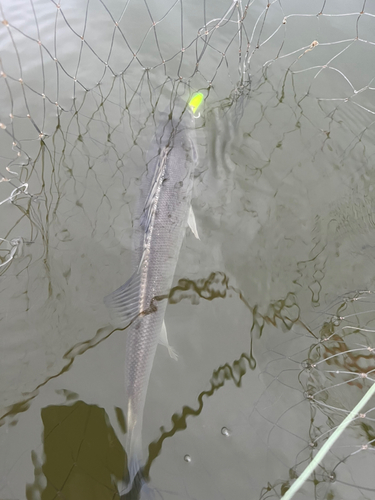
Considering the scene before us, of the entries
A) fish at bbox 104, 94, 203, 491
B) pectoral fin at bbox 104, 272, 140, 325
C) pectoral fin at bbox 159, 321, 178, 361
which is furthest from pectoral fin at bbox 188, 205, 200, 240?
pectoral fin at bbox 159, 321, 178, 361

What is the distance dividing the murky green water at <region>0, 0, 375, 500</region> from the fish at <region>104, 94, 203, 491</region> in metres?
0.14

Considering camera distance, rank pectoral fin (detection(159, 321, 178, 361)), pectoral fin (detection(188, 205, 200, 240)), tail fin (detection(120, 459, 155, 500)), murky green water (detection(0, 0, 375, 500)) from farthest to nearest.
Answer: pectoral fin (detection(188, 205, 200, 240)) < pectoral fin (detection(159, 321, 178, 361)) < murky green water (detection(0, 0, 375, 500)) < tail fin (detection(120, 459, 155, 500))

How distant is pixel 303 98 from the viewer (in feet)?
12.9

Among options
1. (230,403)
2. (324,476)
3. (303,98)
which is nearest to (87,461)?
(230,403)

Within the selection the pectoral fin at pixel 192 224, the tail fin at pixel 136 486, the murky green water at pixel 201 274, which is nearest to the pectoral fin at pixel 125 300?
the murky green water at pixel 201 274

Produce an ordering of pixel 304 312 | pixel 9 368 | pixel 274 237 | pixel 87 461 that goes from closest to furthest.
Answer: pixel 87 461, pixel 9 368, pixel 304 312, pixel 274 237

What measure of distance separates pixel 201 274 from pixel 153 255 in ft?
1.50

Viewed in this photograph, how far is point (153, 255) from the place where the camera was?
2547 mm

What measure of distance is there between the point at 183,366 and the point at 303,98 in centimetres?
332

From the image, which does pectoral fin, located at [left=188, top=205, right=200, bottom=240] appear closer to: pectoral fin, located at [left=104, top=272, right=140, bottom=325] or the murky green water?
the murky green water

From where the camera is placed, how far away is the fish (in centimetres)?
216

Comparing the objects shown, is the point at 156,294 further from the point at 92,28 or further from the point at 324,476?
the point at 92,28

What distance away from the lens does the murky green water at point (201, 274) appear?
2.15m

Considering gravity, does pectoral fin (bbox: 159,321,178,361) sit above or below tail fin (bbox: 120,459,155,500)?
above
